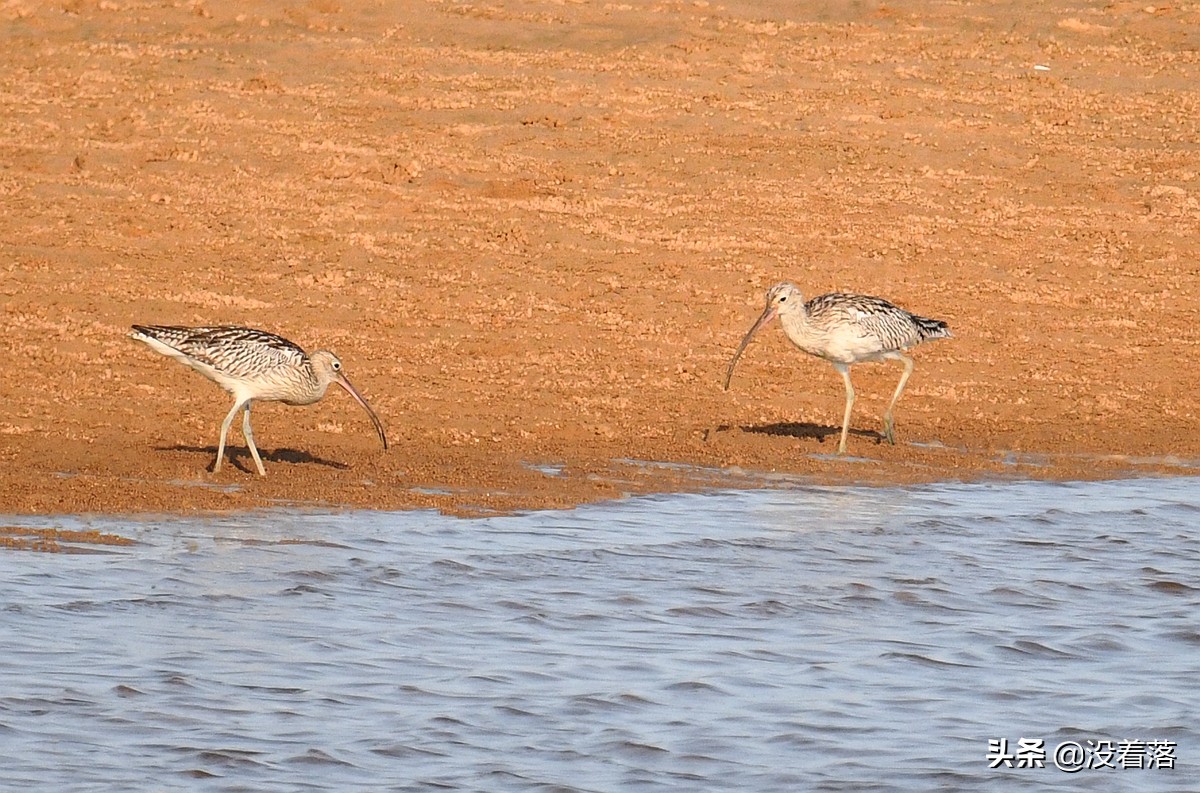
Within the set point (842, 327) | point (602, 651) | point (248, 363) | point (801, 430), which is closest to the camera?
point (602, 651)

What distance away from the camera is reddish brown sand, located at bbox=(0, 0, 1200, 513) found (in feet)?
41.2

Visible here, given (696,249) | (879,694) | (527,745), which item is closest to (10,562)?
(527,745)

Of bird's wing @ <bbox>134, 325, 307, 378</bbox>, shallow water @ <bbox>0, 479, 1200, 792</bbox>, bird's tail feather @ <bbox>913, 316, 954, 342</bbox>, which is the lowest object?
shallow water @ <bbox>0, 479, 1200, 792</bbox>

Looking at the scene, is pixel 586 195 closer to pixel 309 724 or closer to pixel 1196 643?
pixel 1196 643

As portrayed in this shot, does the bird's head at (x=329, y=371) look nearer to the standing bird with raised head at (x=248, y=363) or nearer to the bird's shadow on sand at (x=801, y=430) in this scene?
the standing bird with raised head at (x=248, y=363)

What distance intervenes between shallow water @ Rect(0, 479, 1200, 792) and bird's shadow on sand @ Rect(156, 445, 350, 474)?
1.27 metres

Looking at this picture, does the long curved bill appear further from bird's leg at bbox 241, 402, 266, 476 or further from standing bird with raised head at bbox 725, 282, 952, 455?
standing bird with raised head at bbox 725, 282, 952, 455

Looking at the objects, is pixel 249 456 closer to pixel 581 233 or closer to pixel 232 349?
pixel 232 349

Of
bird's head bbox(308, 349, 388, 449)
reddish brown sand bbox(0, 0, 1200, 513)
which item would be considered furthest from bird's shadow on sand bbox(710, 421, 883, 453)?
bird's head bbox(308, 349, 388, 449)

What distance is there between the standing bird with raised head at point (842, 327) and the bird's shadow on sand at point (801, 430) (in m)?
0.15

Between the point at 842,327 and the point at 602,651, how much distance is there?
Result: 5.65 meters

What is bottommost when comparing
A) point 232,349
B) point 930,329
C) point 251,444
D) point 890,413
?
point 251,444

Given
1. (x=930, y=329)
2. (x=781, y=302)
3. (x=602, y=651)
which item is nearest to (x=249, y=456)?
(x=781, y=302)

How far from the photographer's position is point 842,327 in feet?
43.3
